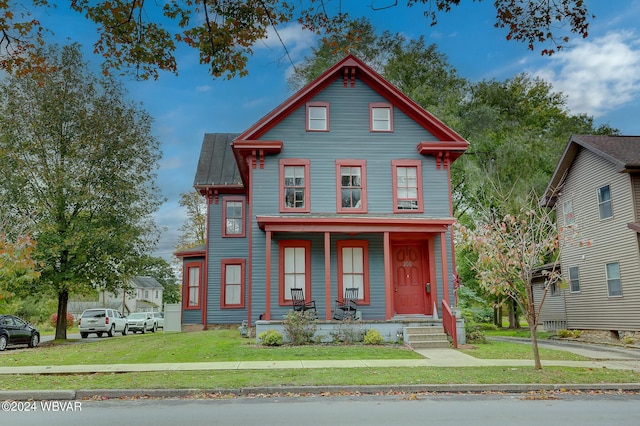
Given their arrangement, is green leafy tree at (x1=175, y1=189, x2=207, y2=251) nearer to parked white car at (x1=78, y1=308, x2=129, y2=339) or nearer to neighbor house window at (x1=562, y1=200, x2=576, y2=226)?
parked white car at (x1=78, y1=308, x2=129, y2=339)

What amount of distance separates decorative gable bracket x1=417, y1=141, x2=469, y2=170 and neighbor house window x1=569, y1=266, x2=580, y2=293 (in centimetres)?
902

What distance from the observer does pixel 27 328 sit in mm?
21328

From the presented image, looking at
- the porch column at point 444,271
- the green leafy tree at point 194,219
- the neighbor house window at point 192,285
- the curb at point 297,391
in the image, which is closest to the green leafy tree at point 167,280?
the green leafy tree at point 194,219

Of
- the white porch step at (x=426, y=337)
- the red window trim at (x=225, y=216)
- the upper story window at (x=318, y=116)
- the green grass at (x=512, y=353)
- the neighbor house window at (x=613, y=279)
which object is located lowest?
the green grass at (x=512, y=353)

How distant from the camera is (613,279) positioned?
20453mm

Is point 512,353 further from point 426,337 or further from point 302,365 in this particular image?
point 302,365

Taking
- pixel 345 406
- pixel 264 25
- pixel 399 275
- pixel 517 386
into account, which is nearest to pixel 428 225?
pixel 399 275

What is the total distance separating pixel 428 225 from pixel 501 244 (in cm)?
619

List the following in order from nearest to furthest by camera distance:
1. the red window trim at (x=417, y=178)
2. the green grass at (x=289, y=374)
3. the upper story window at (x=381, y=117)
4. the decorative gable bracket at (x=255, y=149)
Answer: the green grass at (x=289, y=374) < the decorative gable bracket at (x=255, y=149) < the red window trim at (x=417, y=178) < the upper story window at (x=381, y=117)

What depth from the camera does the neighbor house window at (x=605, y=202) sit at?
20.6 metres

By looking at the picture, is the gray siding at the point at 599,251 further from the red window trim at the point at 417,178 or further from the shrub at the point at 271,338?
the shrub at the point at 271,338

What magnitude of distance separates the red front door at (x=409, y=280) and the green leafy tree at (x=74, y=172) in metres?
12.6

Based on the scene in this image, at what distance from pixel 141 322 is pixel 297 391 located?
29261 mm

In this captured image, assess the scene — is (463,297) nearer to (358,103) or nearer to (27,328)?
(358,103)
